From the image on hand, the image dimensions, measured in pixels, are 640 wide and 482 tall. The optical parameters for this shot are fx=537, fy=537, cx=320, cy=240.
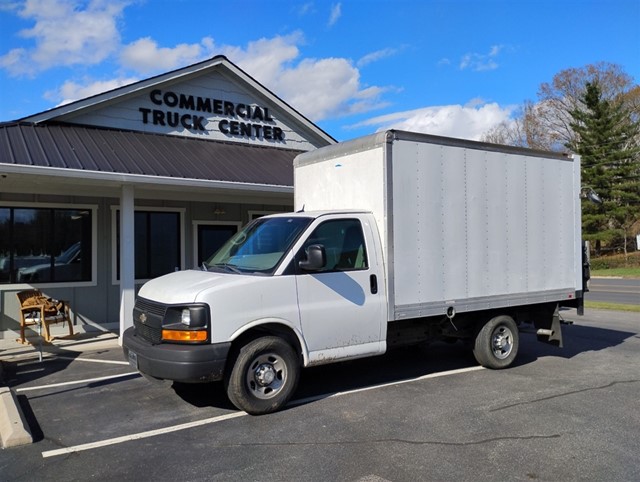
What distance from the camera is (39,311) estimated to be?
30.9 ft

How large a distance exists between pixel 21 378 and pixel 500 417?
602 centimetres

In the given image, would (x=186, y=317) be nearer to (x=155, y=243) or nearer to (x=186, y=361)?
(x=186, y=361)

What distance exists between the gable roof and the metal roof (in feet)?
0.87

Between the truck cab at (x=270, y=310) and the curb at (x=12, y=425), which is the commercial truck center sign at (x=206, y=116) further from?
the curb at (x=12, y=425)

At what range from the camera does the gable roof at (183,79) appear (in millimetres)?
10469

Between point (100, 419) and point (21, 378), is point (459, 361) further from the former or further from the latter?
point (21, 378)

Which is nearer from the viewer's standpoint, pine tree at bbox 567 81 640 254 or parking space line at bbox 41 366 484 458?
parking space line at bbox 41 366 484 458

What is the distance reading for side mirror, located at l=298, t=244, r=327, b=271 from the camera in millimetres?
5398

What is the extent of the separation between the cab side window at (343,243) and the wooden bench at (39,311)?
5.83 m

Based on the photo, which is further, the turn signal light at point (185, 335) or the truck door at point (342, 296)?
the truck door at point (342, 296)

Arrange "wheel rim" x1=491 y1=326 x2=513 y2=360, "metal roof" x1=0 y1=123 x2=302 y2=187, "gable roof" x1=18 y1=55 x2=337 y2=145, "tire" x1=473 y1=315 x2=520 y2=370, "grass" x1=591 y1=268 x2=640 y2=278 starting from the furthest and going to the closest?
"grass" x1=591 y1=268 x2=640 y2=278
"gable roof" x1=18 y1=55 x2=337 y2=145
"metal roof" x1=0 y1=123 x2=302 y2=187
"wheel rim" x1=491 y1=326 x2=513 y2=360
"tire" x1=473 y1=315 x2=520 y2=370

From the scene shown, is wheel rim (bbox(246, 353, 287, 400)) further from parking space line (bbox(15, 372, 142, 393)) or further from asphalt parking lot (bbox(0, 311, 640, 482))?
parking space line (bbox(15, 372, 142, 393))

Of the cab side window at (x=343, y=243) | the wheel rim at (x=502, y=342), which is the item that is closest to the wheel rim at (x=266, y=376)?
the cab side window at (x=343, y=243)

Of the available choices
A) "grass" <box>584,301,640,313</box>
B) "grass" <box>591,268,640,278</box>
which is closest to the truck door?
"grass" <box>584,301,640,313</box>
